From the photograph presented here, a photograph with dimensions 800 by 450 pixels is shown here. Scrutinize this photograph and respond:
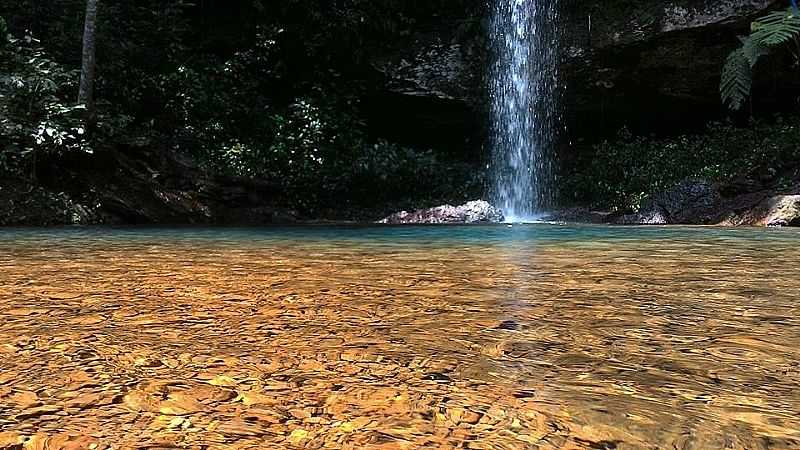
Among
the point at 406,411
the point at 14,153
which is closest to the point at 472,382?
the point at 406,411

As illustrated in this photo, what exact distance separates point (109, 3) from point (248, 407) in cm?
1282

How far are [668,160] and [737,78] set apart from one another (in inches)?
83.6

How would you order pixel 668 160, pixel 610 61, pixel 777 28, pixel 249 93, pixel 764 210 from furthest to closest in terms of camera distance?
pixel 249 93, pixel 610 61, pixel 668 160, pixel 777 28, pixel 764 210

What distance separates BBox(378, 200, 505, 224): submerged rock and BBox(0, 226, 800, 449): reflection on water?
6.25m

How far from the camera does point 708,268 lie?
3516 millimetres

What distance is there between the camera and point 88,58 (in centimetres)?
917

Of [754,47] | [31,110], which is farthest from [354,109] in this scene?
[754,47]

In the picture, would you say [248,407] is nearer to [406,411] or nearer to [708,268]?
[406,411]

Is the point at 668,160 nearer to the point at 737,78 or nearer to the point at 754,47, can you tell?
the point at 737,78

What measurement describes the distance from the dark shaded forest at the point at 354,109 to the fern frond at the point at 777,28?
1190mm

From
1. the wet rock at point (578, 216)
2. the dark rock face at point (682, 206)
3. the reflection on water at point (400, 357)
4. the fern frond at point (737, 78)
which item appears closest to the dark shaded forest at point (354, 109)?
the dark rock face at point (682, 206)

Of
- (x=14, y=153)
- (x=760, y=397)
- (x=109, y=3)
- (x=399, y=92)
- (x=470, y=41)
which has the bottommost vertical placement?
(x=760, y=397)

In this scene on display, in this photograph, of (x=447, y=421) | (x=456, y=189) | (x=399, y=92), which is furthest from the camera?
(x=399, y=92)

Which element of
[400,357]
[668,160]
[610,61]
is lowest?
[400,357]
